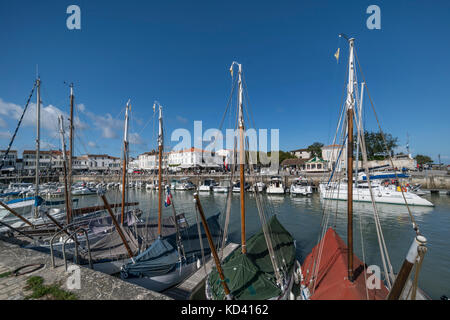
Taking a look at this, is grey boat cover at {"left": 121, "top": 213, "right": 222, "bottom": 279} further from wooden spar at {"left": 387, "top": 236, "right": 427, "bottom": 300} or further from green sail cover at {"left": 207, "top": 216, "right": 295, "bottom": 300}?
wooden spar at {"left": 387, "top": 236, "right": 427, "bottom": 300}

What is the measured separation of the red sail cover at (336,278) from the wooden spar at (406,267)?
278 centimetres

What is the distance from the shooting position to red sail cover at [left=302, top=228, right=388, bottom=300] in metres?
5.98

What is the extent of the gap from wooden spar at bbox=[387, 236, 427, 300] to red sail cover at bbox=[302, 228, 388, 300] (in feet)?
9.12

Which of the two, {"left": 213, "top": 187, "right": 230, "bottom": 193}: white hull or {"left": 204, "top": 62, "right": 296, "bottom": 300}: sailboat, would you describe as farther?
{"left": 213, "top": 187, "right": 230, "bottom": 193}: white hull

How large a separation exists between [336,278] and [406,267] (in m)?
4.19

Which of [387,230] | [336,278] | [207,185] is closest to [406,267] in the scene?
[336,278]

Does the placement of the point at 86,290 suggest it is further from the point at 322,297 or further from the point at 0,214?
the point at 0,214

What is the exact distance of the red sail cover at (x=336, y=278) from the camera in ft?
19.6

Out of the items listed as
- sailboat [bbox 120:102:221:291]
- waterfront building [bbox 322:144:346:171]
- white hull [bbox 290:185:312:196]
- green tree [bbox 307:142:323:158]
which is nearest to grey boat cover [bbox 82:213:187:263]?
sailboat [bbox 120:102:221:291]

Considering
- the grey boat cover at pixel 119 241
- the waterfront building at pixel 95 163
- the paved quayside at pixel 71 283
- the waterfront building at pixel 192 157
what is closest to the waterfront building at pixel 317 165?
the waterfront building at pixel 192 157

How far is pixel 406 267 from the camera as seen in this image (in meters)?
3.44

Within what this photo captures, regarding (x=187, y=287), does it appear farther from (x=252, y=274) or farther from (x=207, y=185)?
(x=207, y=185)

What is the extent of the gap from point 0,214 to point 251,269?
31595 mm

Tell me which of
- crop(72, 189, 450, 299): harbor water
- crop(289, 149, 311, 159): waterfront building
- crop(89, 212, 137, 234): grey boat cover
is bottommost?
crop(72, 189, 450, 299): harbor water
